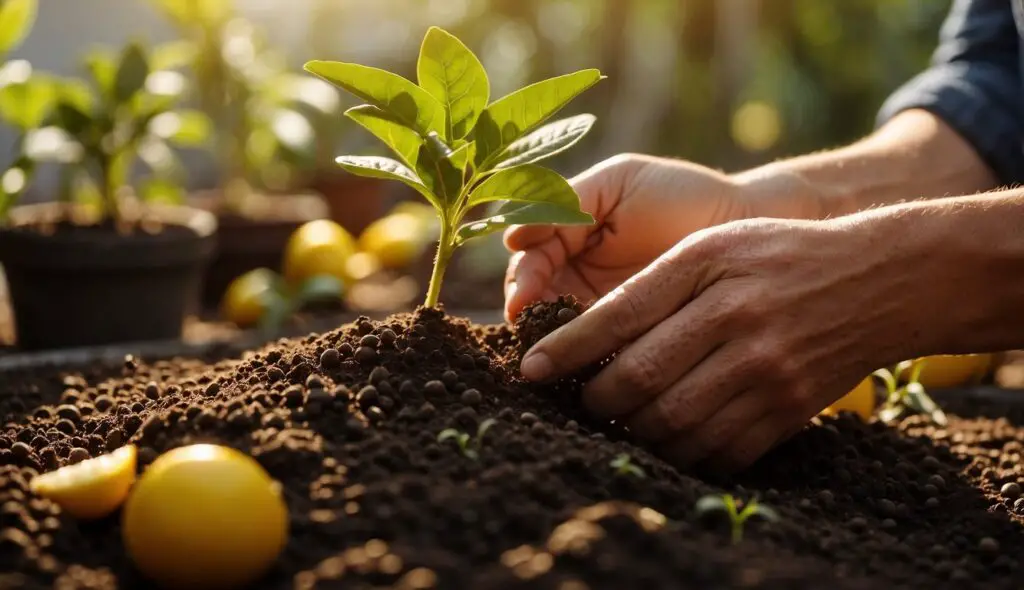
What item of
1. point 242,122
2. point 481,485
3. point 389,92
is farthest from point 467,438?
point 242,122

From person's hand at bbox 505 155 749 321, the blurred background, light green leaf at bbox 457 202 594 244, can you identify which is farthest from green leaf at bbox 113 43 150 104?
Result: the blurred background

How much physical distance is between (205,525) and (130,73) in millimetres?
Result: 2022

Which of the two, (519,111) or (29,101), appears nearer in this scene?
(519,111)

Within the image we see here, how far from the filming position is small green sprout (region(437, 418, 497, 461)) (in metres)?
1.33

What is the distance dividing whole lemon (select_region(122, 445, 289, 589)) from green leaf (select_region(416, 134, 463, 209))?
62 cm

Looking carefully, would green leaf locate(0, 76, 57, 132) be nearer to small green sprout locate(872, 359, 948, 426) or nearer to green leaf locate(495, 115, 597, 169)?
green leaf locate(495, 115, 597, 169)

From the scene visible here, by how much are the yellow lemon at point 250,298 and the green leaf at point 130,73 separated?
24.5 inches

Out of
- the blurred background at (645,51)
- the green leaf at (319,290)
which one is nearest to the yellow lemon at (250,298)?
the green leaf at (319,290)

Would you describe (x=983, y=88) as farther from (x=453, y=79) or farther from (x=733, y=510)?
(x=733, y=510)

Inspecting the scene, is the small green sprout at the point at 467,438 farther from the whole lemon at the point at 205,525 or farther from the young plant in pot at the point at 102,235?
the young plant in pot at the point at 102,235

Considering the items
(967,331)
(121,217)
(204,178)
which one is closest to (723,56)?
(204,178)

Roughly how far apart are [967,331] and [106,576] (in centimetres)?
138

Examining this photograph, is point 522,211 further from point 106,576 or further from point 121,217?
point 121,217

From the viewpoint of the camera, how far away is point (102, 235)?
272cm
